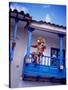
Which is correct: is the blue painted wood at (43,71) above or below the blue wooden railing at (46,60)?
below

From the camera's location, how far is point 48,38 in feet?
6.34

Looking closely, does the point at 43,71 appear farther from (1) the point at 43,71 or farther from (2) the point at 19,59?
(2) the point at 19,59

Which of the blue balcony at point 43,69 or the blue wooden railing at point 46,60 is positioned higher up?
the blue wooden railing at point 46,60

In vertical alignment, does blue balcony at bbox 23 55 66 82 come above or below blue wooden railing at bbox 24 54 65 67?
below

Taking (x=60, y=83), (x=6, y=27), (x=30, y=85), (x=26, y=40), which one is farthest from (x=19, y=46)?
(x=60, y=83)

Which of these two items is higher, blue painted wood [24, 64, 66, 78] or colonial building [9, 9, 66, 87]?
colonial building [9, 9, 66, 87]

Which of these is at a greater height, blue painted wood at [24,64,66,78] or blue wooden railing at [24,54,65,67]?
blue wooden railing at [24,54,65,67]

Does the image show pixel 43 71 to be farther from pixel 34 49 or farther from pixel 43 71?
pixel 34 49

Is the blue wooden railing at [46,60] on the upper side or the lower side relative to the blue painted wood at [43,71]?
upper

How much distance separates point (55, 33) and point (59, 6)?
0.27 m

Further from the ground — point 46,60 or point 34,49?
point 34,49

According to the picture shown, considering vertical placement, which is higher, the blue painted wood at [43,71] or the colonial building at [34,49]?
the colonial building at [34,49]

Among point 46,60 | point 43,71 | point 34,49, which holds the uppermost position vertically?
point 34,49

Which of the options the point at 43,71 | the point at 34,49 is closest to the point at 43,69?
the point at 43,71
